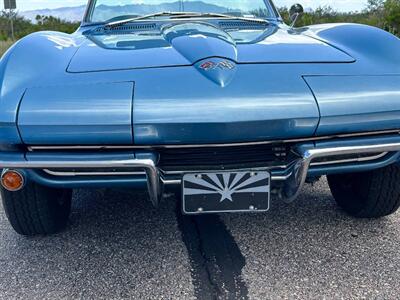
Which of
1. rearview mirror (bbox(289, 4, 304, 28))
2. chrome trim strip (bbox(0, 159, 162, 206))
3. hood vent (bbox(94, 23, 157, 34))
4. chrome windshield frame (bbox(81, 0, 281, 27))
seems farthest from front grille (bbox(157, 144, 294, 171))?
rearview mirror (bbox(289, 4, 304, 28))

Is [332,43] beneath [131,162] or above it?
above

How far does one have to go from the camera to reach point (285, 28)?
3.28 m

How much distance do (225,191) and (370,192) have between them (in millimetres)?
986

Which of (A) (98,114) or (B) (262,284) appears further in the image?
(B) (262,284)

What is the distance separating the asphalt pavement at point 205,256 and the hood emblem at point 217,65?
0.93m

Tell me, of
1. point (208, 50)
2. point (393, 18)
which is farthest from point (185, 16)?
point (393, 18)

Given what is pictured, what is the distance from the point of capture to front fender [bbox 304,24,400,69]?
234 centimetres

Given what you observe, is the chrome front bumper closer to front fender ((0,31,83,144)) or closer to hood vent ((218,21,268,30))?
front fender ((0,31,83,144))

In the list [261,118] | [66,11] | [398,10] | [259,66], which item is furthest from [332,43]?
[398,10]

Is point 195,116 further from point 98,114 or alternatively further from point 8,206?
point 8,206

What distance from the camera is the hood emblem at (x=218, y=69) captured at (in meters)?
2.07

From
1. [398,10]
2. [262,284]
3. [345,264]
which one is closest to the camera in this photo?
[262,284]

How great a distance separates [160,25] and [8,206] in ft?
4.87

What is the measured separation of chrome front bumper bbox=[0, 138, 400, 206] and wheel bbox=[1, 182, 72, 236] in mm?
400
